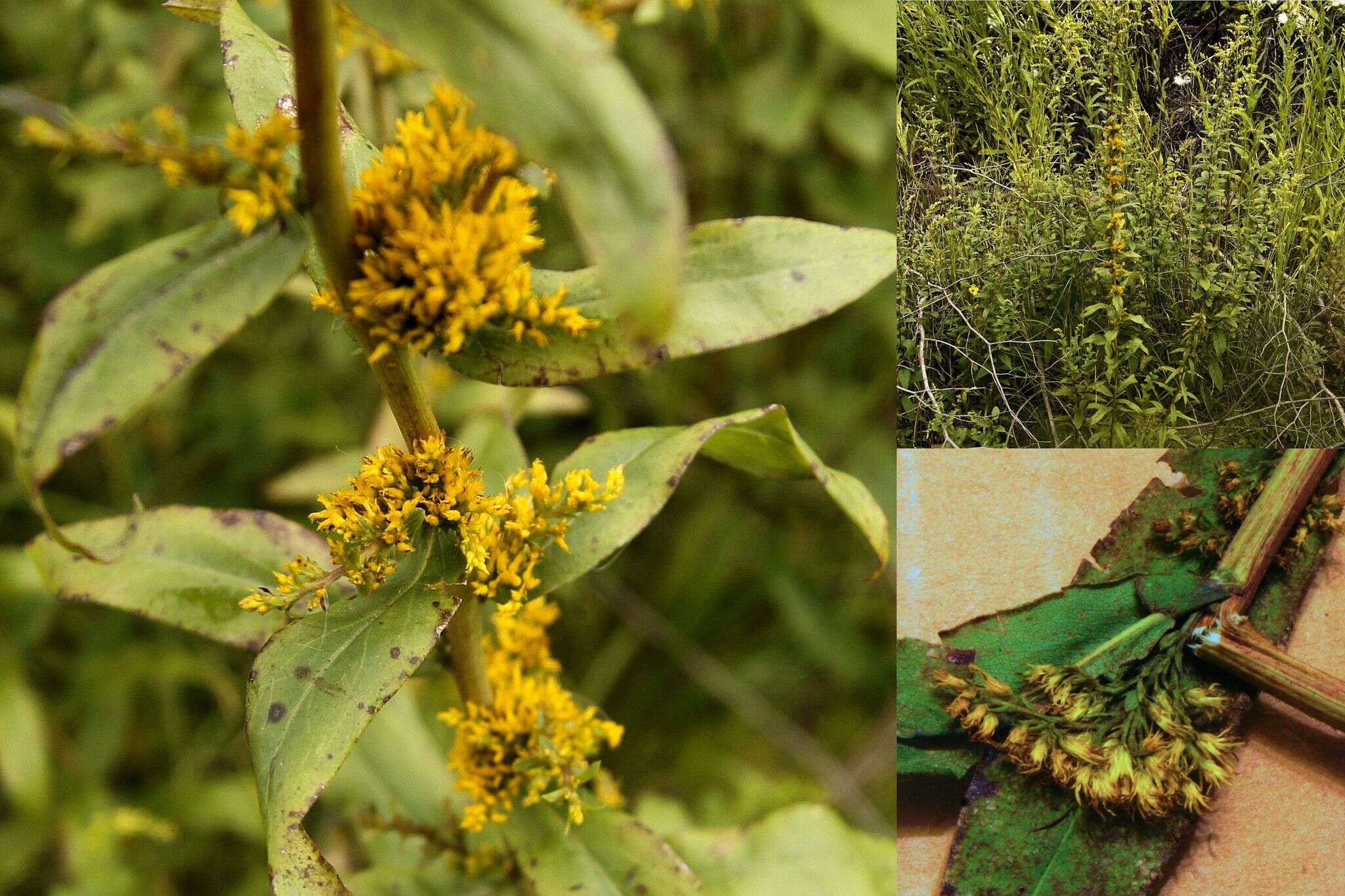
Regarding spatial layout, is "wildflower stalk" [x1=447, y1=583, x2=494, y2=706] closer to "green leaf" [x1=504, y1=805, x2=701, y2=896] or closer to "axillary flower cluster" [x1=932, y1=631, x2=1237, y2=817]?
"green leaf" [x1=504, y1=805, x2=701, y2=896]

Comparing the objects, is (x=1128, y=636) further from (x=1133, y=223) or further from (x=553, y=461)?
(x=553, y=461)

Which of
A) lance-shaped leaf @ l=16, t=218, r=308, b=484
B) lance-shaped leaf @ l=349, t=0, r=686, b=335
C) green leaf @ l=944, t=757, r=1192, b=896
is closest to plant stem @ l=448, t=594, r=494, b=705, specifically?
lance-shaped leaf @ l=16, t=218, r=308, b=484

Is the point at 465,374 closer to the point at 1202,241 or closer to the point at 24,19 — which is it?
the point at 1202,241

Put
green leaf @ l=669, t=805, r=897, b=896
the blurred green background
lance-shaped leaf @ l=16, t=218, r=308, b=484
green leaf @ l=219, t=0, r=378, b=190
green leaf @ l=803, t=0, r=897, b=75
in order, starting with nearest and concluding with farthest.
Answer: lance-shaped leaf @ l=16, t=218, r=308, b=484
green leaf @ l=219, t=0, r=378, b=190
green leaf @ l=669, t=805, r=897, b=896
green leaf @ l=803, t=0, r=897, b=75
the blurred green background

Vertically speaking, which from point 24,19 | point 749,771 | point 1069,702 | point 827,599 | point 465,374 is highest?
point 24,19

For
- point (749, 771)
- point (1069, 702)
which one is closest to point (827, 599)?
point (749, 771)

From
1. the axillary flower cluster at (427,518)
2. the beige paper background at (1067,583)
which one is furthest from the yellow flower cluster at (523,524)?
the beige paper background at (1067,583)

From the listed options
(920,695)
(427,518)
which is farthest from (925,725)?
(427,518)
